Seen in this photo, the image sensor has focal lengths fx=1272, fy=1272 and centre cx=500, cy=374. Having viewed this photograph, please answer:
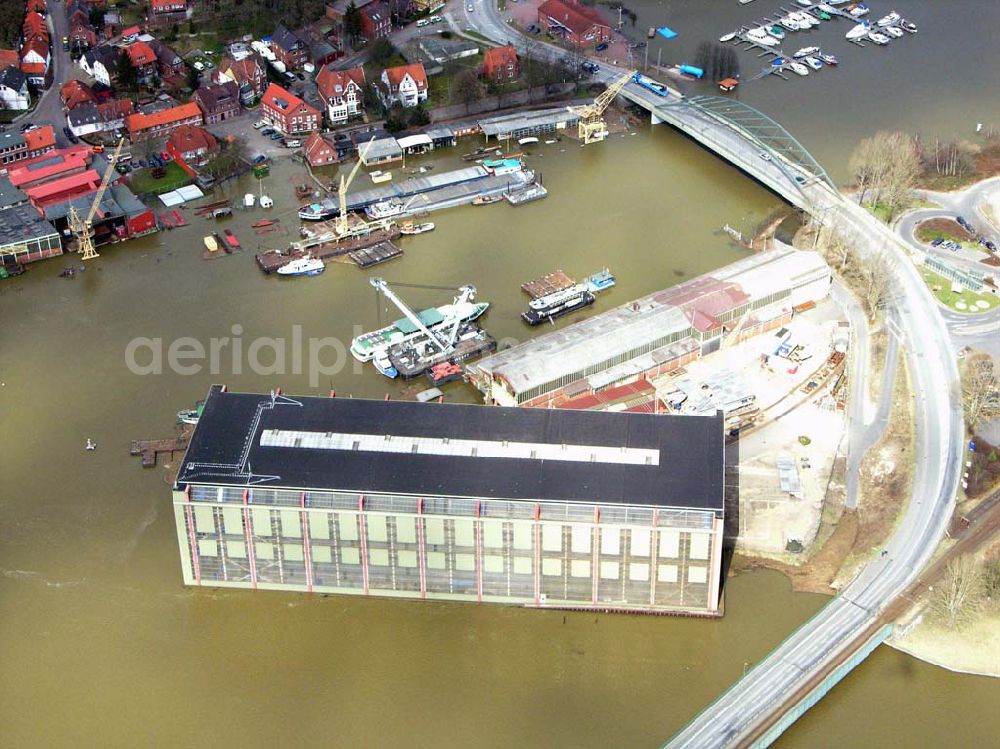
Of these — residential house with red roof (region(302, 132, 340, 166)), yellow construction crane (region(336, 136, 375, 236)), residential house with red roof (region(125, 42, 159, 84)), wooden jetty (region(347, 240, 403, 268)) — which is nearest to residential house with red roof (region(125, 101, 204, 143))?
residential house with red roof (region(125, 42, 159, 84))

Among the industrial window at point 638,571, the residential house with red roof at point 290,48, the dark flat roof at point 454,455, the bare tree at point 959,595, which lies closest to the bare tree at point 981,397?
the bare tree at point 959,595

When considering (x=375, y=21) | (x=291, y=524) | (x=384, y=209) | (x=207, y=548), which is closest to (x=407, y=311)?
(x=384, y=209)

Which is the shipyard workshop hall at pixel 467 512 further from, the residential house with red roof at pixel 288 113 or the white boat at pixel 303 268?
the residential house with red roof at pixel 288 113

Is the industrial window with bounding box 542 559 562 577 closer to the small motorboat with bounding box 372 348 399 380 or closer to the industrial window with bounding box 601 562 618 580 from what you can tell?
the industrial window with bounding box 601 562 618 580

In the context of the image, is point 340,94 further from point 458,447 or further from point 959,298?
point 959,298

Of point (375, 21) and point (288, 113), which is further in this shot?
point (375, 21)

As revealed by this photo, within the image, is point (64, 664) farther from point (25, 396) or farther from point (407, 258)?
point (407, 258)

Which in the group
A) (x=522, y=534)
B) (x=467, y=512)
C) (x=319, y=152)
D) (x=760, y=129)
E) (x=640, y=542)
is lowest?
(x=319, y=152)
